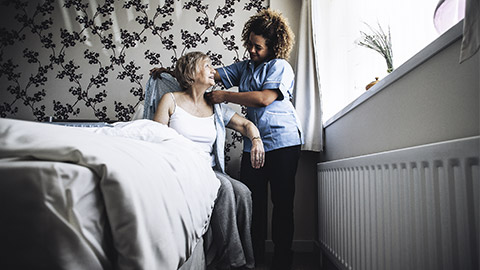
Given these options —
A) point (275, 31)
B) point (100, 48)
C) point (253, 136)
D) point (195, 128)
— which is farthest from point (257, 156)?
point (100, 48)

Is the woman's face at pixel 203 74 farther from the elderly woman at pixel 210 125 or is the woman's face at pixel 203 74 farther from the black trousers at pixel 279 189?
the black trousers at pixel 279 189

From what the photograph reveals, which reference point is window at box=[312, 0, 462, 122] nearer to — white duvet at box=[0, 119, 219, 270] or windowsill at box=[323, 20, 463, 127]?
windowsill at box=[323, 20, 463, 127]

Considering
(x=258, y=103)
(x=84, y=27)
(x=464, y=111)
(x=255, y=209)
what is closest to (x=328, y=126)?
(x=258, y=103)

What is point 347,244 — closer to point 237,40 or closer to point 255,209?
point 255,209

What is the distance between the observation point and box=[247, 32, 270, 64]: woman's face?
184 cm

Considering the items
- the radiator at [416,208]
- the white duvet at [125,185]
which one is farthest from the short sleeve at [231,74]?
the white duvet at [125,185]

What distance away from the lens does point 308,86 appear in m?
2.06

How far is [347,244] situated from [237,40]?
1.62 meters

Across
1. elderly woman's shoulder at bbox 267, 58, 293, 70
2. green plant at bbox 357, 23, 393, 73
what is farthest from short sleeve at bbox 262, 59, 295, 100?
green plant at bbox 357, 23, 393, 73

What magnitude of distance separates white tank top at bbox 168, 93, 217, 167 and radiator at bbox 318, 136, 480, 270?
2.58 feet

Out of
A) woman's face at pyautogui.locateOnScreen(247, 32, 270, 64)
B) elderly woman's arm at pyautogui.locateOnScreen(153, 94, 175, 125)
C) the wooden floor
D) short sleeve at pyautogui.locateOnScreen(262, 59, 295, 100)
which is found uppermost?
woman's face at pyautogui.locateOnScreen(247, 32, 270, 64)

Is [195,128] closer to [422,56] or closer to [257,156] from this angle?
[257,156]

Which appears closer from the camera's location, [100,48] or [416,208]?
[416,208]

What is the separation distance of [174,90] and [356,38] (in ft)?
3.83
